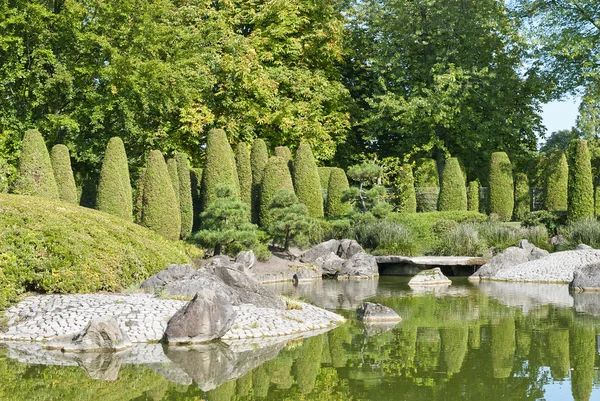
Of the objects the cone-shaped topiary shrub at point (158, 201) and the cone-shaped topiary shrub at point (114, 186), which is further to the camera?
the cone-shaped topiary shrub at point (158, 201)

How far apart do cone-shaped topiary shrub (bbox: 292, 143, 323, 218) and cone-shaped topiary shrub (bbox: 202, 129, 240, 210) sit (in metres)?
2.62

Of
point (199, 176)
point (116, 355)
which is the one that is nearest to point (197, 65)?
point (199, 176)

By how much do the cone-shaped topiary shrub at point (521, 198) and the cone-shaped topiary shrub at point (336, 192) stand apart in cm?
741

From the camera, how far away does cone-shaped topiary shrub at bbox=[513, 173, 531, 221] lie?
29.8 meters

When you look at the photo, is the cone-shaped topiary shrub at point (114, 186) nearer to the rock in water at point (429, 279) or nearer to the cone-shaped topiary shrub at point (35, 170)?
the cone-shaped topiary shrub at point (35, 170)

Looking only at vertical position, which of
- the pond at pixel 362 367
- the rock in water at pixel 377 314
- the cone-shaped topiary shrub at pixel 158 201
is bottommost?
the pond at pixel 362 367

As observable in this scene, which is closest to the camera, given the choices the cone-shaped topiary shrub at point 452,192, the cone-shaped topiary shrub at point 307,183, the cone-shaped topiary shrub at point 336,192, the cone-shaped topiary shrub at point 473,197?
the cone-shaped topiary shrub at point 307,183

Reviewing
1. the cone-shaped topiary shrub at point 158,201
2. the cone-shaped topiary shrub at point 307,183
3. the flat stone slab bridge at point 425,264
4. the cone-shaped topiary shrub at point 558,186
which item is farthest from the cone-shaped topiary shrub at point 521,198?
the cone-shaped topiary shrub at point 158,201

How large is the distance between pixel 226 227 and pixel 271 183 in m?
5.43

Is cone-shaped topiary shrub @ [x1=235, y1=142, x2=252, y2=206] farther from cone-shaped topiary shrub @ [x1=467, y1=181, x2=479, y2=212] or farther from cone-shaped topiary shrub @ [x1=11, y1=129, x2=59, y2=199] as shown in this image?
cone-shaped topiary shrub @ [x1=467, y1=181, x2=479, y2=212]

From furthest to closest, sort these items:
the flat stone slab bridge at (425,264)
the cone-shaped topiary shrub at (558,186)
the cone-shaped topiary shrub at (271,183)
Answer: the cone-shaped topiary shrub at (558,186), the cone-shaped topiary shrub at (271,183), the flat stone slab bridge at (425,264)

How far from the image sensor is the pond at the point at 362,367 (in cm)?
732

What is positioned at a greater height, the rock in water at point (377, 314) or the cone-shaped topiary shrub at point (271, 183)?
the cone-shaped topiary shrub at point (271, 183)

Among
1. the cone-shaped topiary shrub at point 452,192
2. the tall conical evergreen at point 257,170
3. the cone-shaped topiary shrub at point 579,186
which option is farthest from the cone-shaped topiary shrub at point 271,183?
the cone-shaped topiary shrub at point 579,186
